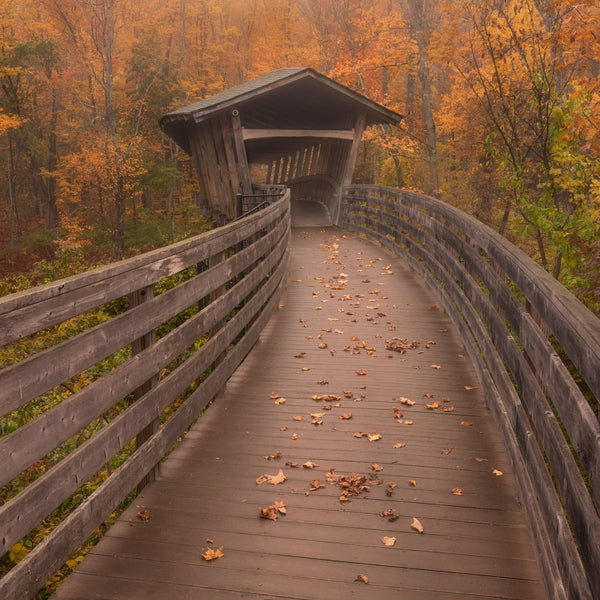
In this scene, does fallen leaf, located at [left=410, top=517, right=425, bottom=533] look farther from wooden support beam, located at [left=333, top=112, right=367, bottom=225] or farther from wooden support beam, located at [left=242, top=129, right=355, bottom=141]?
wooden support beam, located at [left=333, top=112, right=367, bottom=225]

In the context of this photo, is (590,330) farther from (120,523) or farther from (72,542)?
(120,523)

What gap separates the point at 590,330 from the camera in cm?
241

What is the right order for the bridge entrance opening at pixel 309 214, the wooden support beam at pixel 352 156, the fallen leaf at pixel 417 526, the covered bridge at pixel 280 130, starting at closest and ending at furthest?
the fallen leaf at pixel 417 526 → the covered bridge at pixel 280 130 → the wooden support beam at pixel 352 156 → the bridge entrance opening at pixel 309 214

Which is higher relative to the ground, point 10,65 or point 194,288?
point 10,65

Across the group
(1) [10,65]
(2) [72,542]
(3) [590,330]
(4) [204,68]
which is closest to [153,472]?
(2) [72,542]

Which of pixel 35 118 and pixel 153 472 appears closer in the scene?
pixel 153 472

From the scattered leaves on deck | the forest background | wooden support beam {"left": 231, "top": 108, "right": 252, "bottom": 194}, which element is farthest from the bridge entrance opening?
the scattered leaves on deck

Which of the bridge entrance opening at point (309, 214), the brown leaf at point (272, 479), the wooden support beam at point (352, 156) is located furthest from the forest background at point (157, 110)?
the brown leaf at point (272, 479)

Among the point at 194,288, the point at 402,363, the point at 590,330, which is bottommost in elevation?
the point at 402,363

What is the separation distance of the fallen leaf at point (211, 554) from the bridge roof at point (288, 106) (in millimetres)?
13083

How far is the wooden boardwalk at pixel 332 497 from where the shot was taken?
3.13 m

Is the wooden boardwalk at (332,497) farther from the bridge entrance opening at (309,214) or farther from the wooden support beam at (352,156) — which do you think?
the bridge entrance opening at (309,214)

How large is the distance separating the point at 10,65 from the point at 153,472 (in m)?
30.4

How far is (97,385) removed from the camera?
10.3 feet
